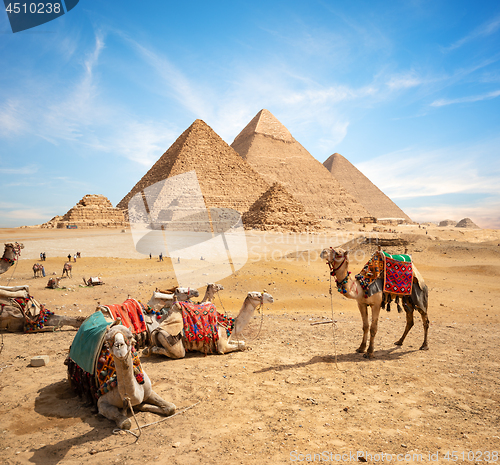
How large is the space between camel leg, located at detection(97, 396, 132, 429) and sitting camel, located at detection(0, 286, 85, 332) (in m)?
3.36

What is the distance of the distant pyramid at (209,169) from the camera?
3137 inches

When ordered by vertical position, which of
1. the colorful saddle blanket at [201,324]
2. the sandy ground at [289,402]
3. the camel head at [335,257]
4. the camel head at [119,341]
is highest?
the camel head at [335,257]

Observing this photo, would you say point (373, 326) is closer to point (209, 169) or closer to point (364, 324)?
point (364, 324)

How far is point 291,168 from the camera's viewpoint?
11325 cm

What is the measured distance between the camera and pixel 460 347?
5.52m

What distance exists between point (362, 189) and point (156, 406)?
141m

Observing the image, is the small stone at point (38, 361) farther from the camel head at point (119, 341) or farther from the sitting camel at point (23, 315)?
the camel head at point (119, 341)

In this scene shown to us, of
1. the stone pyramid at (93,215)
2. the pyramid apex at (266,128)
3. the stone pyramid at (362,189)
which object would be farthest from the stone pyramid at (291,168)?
the stone pyramid at (93,215)

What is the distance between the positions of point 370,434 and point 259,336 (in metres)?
3.02

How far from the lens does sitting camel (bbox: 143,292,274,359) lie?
178 inches

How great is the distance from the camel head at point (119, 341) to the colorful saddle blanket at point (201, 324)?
5.55 feet

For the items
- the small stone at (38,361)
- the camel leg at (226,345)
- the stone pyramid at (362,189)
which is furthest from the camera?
the stone pyramid at (362,189)

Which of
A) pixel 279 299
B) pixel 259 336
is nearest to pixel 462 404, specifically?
pixel 259 336

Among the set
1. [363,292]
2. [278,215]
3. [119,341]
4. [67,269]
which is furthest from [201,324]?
[278,215]
